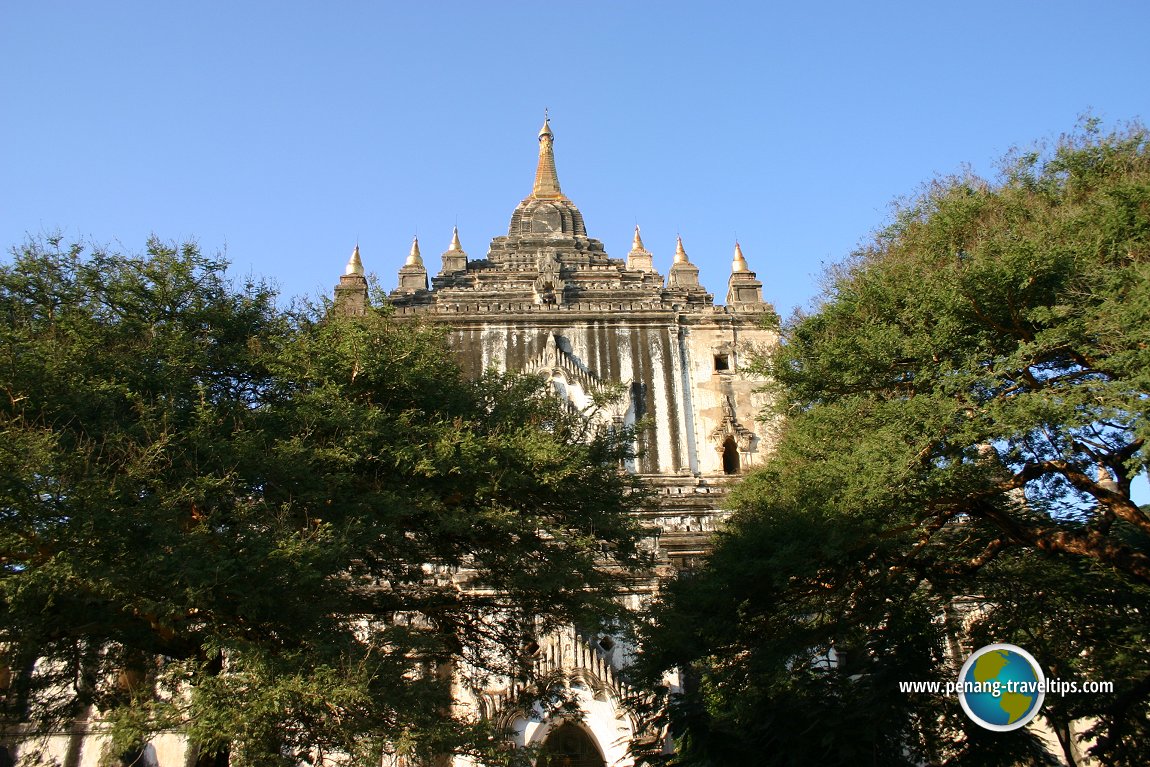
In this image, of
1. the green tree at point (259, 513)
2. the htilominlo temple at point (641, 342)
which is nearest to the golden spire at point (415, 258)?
the htilominlo temple at point (641, 342)

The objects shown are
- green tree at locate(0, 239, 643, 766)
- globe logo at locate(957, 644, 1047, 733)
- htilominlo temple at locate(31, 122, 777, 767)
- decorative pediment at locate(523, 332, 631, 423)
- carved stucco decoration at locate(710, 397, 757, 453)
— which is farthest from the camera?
decorative pediment at locate(523, 332, 631, 423)

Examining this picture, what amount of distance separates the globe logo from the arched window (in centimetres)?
1666

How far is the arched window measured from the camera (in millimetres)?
28859

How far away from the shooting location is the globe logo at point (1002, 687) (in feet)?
38.2

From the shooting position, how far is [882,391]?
600 inches

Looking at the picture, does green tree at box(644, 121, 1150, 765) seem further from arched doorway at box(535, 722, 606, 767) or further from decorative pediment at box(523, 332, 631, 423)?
decorative pediment at box(523, 332, 631, 423)

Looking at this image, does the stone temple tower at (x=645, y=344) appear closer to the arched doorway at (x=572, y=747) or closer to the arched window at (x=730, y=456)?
the arched window at (x=730, y=456)

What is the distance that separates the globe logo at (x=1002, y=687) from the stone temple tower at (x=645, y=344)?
11.3 meters

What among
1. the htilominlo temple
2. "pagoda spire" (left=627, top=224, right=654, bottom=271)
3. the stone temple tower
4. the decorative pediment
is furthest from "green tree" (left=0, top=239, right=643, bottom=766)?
"pagoda spire" (left=627, top=224, right=654, bottom=271)

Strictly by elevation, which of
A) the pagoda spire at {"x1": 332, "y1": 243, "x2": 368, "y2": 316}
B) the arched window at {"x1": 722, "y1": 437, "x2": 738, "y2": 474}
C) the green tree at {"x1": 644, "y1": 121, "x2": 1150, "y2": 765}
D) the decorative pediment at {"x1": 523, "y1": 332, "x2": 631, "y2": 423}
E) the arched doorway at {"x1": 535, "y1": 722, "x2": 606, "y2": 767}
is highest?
the pagoda spire at {"x1": 332, "y1": 243, "x2": 368, "y2": 316}

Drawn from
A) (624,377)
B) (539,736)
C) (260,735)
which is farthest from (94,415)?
(624,377)

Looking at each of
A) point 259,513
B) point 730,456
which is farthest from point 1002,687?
point 730,456

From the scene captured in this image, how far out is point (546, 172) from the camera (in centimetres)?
4525

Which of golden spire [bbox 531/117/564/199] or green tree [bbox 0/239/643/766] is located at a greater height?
golden spire [bbox 531/117/564/199]
